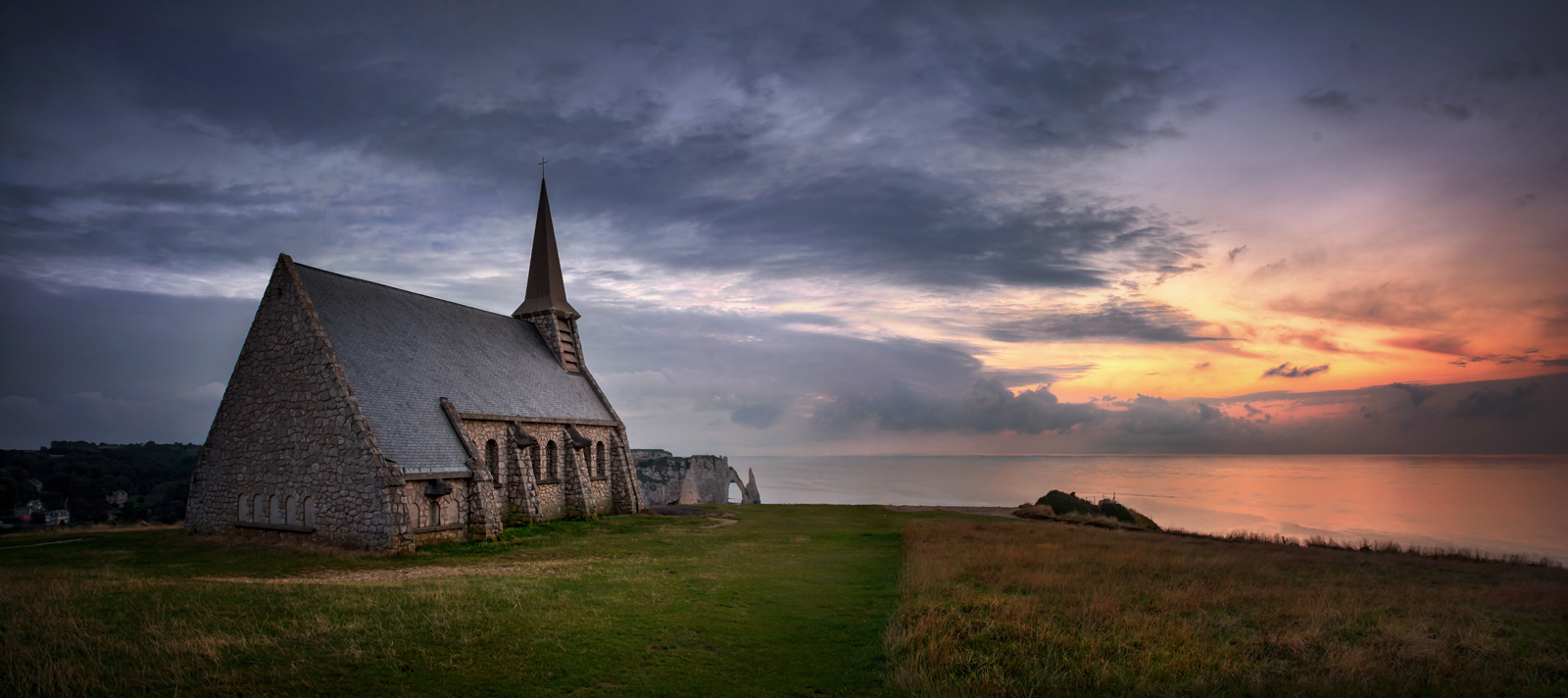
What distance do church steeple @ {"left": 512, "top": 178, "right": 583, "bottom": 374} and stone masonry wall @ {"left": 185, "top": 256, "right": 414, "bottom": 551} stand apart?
14.9 metres

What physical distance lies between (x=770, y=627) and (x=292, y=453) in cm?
1929

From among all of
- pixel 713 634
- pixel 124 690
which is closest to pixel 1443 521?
pixel 713 634

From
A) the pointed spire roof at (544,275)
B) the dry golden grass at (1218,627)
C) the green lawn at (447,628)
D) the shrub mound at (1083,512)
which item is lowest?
the shrub mound at (1083,512)

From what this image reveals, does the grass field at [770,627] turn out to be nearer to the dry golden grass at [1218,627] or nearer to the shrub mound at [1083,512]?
the dry golden grass at [1218,627]

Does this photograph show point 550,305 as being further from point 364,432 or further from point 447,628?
point 447,628

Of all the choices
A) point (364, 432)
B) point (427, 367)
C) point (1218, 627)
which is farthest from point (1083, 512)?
point (364, 432)

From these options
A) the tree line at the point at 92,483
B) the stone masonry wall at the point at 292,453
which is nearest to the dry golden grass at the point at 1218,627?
the stone masonry wall at the point at 292,453

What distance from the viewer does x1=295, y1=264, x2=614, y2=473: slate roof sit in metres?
22.7

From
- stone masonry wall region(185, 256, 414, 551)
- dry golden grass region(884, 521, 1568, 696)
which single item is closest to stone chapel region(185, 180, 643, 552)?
stone masonry wall region(185, 256, 414, 551)

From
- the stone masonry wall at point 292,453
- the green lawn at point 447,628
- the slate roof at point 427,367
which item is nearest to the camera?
the green lawn at point 447,628

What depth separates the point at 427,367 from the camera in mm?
26594

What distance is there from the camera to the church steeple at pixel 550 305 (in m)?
37.6

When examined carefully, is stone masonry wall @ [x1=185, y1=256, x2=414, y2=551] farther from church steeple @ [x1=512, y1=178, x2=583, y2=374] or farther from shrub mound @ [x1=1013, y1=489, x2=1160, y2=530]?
shrub mound @ [x1=1013, y1=489, x2=1160, y2=530]

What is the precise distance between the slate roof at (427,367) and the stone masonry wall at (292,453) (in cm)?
80
